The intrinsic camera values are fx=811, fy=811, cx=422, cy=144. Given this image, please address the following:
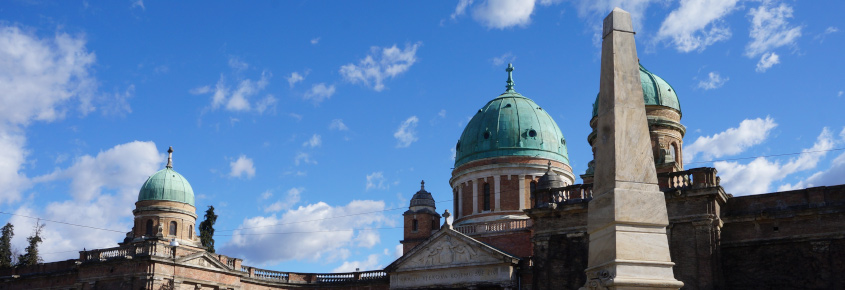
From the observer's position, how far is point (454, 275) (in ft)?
147

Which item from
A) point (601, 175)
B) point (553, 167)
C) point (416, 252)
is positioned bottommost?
point (601, 175)

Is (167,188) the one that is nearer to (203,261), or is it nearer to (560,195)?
(203,261)

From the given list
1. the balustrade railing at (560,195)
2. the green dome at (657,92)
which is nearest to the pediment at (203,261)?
the balustrade railing at (560,195)

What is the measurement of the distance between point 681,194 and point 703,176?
113 centimetres

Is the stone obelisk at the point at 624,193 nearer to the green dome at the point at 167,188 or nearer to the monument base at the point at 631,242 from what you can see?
the monument base at the point at 631,242

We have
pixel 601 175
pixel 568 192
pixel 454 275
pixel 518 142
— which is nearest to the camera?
pixel 601 175

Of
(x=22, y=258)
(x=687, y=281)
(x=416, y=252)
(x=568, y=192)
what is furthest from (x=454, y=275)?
(x=22, y=258)

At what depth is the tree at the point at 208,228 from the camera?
69119mm

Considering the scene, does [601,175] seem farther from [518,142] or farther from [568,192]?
[518,142]

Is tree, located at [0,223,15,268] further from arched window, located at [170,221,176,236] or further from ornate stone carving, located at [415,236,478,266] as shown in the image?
ornate stone carving, located at [415,236,478,266]

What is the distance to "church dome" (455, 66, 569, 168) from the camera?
5403 cm

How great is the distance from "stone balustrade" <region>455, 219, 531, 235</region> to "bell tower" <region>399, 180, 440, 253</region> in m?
5.59

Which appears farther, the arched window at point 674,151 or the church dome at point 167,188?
the church dome at point 167,188

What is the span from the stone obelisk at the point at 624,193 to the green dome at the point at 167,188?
56.1 metres
